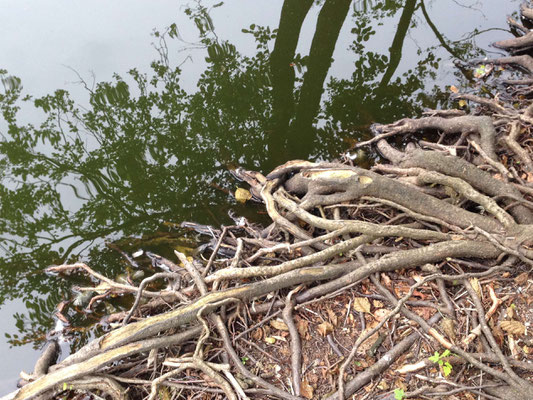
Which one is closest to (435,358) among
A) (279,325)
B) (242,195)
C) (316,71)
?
(279,325)

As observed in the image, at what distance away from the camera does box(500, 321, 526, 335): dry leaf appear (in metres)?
3.11

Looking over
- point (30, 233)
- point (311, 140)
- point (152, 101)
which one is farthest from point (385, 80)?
point (30, 233)

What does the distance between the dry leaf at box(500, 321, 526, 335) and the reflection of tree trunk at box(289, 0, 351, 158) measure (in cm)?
345

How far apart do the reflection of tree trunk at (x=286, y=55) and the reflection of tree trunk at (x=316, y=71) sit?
Result: 0.24 meters

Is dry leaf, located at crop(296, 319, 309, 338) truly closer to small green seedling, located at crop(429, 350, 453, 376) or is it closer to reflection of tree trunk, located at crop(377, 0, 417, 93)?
small green seedling, located at crop(429, 350, 453, 376)

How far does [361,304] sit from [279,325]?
77 cm

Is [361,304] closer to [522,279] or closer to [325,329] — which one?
[325,329]

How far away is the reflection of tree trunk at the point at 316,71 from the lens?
20.2ft

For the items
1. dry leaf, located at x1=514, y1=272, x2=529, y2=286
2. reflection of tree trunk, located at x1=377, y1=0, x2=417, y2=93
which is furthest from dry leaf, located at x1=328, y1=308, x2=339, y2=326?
reflection of tree trunk, located at x1=377, y1=0, x2=417, y2=93

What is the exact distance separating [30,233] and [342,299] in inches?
166

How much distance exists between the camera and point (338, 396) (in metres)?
3.06

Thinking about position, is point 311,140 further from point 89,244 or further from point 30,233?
point 30,233

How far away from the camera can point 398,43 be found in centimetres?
720

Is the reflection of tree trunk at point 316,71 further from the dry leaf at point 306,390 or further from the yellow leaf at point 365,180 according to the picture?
the dry leaf at point 306,390
